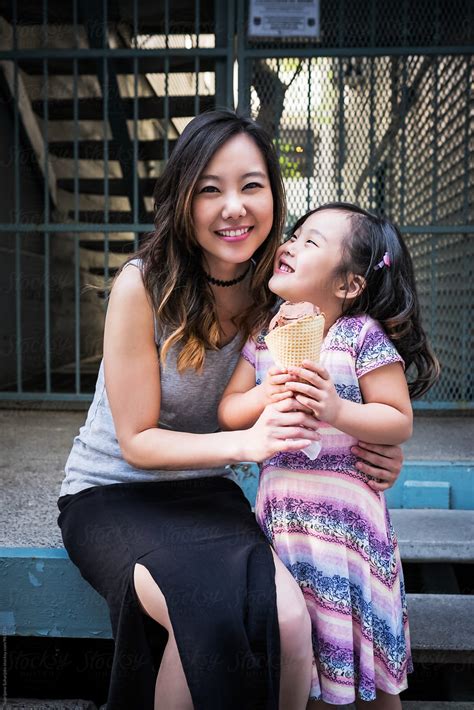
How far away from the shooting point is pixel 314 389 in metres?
1.53

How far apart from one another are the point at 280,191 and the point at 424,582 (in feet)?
5.60

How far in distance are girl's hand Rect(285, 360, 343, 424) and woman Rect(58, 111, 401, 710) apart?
1.7 inches

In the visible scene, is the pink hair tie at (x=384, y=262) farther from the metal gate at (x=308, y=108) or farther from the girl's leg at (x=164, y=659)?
the metal gate at (x=308, y=108)

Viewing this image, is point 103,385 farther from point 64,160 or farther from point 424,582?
point 64,160

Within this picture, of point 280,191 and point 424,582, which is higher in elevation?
point 280,191

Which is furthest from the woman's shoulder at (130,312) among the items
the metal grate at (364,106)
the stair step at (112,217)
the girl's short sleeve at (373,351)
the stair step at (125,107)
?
the stair step at (112,217)

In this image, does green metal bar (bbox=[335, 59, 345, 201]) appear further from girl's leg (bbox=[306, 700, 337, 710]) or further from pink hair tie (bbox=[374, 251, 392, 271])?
girl's leg (bbox=[306, 700, 337, 710])

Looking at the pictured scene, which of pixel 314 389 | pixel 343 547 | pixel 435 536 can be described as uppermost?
pixel 314 389

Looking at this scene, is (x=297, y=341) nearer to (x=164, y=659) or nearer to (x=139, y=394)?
(x=139, y=394)

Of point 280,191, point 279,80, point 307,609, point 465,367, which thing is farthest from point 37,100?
point 307,609

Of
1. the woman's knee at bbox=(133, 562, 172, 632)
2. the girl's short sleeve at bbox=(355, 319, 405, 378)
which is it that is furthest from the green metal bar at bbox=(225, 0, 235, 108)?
the woman's knee at bbox=(133, 562, 172, 632)

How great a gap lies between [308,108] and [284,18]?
564mm

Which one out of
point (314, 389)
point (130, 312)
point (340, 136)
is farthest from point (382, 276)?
point (340, 136)

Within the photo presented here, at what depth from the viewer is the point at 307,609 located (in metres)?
1.67
